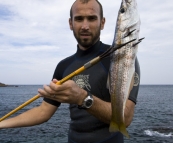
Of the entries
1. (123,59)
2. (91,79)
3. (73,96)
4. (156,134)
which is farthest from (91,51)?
(156,134)

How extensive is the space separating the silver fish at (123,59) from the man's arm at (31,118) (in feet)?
6.47

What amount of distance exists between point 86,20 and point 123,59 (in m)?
1.25

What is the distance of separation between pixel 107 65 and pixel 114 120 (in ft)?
4.07

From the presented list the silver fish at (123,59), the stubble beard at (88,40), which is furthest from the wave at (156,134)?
the silver fish at (123,59)

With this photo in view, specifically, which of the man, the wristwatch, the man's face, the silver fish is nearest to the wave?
the man

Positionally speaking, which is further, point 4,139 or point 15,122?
point 4,139

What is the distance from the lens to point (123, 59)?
121 inches

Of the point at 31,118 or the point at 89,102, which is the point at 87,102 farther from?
the point at 31,118

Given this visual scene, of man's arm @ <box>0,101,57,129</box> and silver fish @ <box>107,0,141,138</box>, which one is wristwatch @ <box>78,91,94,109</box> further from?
man's arm @ <box>0,101,57,129</box>

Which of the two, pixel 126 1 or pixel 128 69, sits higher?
pixel 126 1

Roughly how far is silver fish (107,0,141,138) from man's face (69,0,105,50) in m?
0.90

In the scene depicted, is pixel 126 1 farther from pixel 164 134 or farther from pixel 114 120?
pixel 164 134

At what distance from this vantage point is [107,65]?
13.6ft

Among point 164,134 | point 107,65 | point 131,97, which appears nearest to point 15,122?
point 107,65
